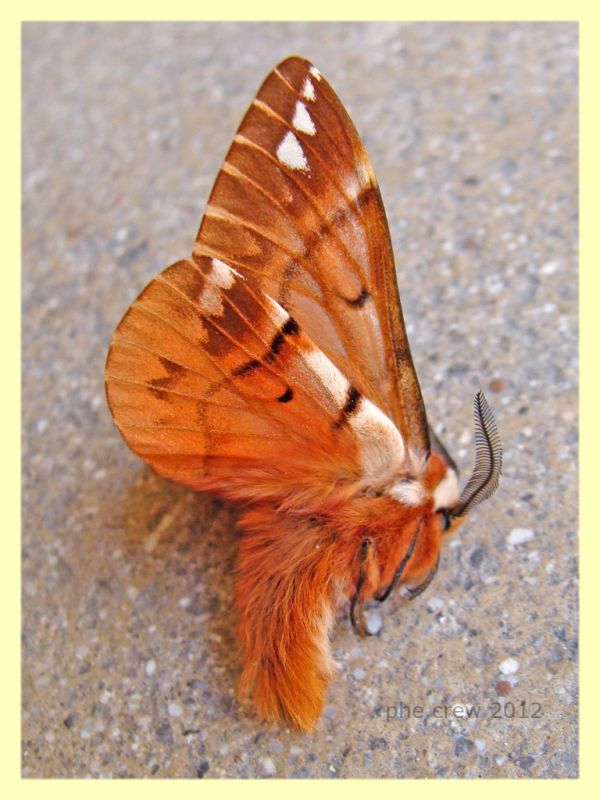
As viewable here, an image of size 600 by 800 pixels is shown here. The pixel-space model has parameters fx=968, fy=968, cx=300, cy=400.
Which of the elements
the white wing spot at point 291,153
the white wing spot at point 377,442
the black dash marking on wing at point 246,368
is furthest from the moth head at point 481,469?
the white wing spot at point 291,153

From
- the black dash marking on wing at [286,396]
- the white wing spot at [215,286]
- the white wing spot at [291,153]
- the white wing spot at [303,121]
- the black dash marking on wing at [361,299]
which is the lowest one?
the black dash marking on wing at [286,396]

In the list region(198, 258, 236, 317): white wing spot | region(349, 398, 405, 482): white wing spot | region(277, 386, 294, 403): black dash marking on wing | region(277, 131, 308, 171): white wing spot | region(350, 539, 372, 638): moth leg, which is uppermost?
region(277, 131, 308, 171): white wing spot

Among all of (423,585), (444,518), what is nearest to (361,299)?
(444,518)

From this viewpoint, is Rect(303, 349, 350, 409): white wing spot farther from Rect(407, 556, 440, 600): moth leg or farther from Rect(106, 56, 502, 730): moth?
Rect(407, 556, 440, 600): moth leg

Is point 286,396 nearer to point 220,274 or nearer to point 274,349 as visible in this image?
point 274,349

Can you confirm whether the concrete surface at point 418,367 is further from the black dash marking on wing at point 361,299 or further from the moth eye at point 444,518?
the black dash marking on wing at point 361,299

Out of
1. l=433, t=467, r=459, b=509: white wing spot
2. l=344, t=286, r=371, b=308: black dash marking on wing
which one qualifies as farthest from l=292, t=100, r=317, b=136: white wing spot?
l=433, t=467, r=459, b=509: white wing spot

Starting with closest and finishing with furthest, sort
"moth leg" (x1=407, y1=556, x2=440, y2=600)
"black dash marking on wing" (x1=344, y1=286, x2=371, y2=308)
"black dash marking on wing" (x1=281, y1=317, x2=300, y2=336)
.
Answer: "black dash marking on wing" (x1=281, y1=317, x2=300, y2=336), "black dash marking on wing" (x1=344, y1=286, x2=371, y2=308), "moth leg" (x1=407, y1=556, x2=440, y2=600)
